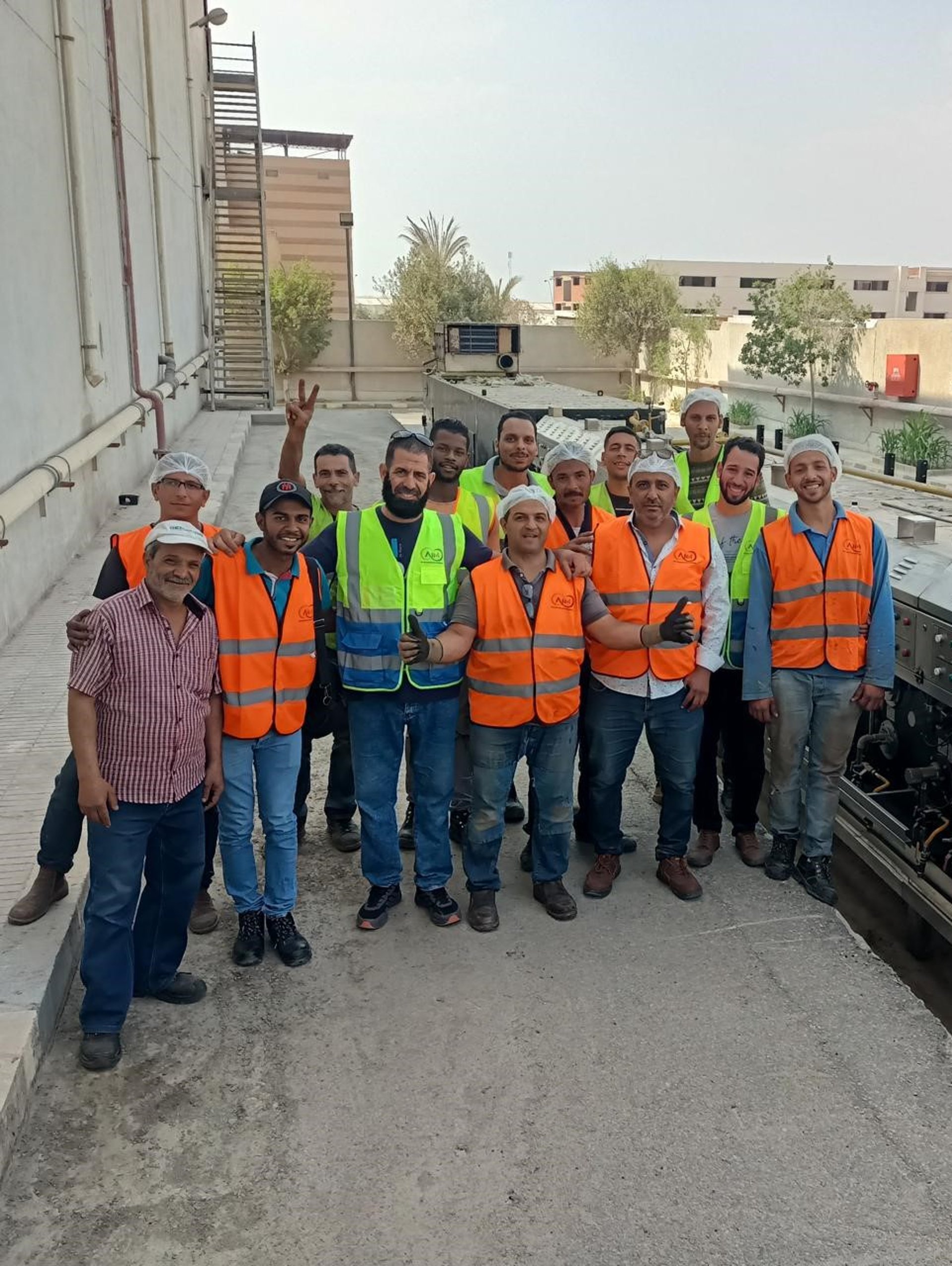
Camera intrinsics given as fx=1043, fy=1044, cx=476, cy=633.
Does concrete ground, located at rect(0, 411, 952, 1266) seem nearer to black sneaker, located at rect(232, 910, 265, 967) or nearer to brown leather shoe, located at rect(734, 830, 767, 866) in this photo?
black sneaker, located at rect(232, 910, 265, 967)

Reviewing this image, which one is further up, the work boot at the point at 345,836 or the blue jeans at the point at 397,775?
the blue jeans at the point at 397,775

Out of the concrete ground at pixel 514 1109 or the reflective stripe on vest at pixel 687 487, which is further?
the reflective stripe on vest at pixel 687 487

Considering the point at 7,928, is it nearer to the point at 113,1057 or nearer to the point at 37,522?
the point at 113,1057

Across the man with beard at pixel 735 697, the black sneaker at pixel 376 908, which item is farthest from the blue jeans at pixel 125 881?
the man with beard at pixel 735 697

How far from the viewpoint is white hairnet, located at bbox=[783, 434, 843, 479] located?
4.46m

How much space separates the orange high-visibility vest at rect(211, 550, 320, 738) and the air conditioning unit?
16.0 m

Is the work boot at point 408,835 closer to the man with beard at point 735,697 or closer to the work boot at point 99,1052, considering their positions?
the man with beard at point 735,697

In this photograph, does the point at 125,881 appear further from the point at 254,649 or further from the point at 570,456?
the point at 570,456

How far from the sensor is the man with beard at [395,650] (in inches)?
158

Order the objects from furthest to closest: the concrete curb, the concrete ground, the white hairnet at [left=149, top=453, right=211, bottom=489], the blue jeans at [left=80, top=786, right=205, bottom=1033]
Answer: the white hairnet at [left=149, top=453, right=211, bottom=489] → the blue jeans at [left=80, top=786, right=205, bottom=1033] → the concrete curb → the concrete ground

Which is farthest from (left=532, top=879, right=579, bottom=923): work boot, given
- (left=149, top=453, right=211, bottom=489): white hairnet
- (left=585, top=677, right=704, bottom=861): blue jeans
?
(left=149, top=453, right=211, bottom=489): white hairnet

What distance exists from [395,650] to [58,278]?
6.20m

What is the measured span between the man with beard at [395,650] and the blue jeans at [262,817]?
34 cm

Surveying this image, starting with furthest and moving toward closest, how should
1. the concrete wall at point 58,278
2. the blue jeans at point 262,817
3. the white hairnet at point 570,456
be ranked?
the concrete wall at point 58,278 < the white hairnet at point 570,456 < the blue jeans at point 262,817
